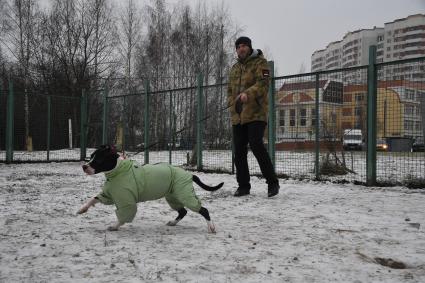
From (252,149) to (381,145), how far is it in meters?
2.66

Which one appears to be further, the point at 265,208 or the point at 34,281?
the point at 265,208

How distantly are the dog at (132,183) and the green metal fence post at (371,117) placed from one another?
4099mm

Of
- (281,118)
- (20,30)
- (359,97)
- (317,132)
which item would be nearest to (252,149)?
(317,132)

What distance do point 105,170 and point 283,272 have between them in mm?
1715

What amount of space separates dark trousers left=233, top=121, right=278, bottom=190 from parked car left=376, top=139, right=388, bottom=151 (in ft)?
7.24

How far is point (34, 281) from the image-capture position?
2400mm

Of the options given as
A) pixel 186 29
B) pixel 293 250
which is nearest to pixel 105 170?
pixel 293 250

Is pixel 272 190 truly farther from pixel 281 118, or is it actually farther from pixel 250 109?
pixel 281 118

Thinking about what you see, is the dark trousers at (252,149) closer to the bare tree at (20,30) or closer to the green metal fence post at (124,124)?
the green metal fence post at (124,124)

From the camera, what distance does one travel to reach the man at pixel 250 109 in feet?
18.5

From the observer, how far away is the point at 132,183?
11.6ft

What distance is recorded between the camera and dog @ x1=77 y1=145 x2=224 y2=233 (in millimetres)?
3510

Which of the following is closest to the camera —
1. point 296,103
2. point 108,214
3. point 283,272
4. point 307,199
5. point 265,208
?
point 283,272

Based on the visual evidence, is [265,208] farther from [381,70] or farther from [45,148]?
[45,148]
